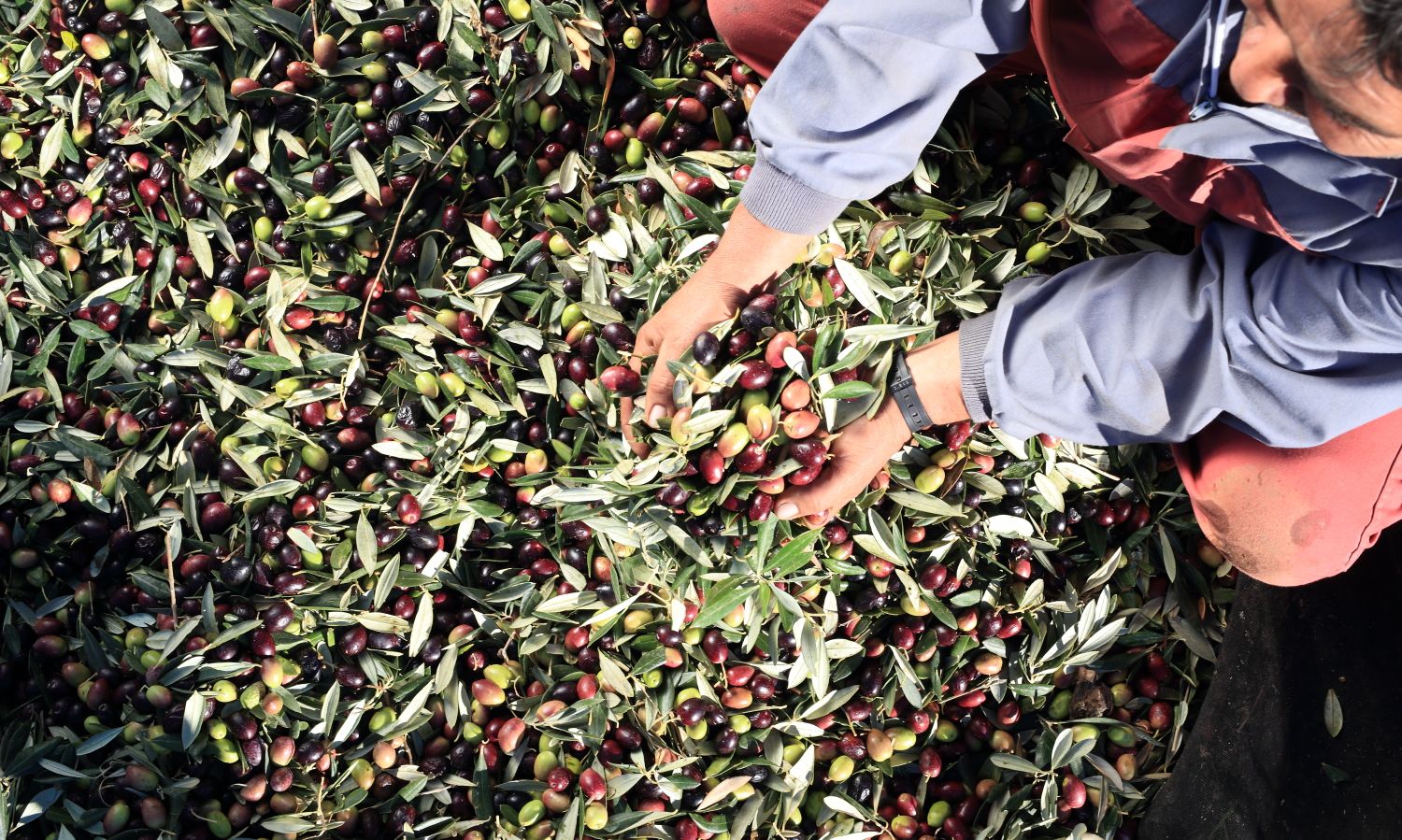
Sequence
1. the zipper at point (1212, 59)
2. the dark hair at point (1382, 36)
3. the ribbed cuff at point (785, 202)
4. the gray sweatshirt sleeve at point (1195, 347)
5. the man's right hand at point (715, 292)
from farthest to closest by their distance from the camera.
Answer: the man's right hand at point (715, 292) → the ribbed cuff at point (785, 202) → the gray sweatshirt sleeve at point (1195, 347) → the zipper at point (1212, 59) → the dark hair at point (1382, 36)

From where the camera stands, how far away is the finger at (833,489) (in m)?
1.75

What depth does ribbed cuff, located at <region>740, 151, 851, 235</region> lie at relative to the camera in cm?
159

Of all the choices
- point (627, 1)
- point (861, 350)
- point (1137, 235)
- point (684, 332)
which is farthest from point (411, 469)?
point (1137, 235)

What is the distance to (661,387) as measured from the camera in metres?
1.73

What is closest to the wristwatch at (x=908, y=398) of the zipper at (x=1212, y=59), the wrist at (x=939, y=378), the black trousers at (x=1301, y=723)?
the wrist at (x=939, y=378)

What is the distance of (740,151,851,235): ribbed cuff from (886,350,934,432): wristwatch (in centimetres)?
30

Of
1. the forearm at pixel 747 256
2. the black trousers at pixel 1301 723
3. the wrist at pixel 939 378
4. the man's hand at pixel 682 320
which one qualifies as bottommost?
the black trousers at pixel 1301 723

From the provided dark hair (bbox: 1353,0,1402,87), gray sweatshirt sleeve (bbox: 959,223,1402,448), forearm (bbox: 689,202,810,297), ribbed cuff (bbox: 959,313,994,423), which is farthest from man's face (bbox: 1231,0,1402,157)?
forearm (bbox: 689,202,810,297)

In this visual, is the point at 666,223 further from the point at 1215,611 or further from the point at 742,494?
the point at 1215,611

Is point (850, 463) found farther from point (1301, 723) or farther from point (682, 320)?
point (1301, 723)

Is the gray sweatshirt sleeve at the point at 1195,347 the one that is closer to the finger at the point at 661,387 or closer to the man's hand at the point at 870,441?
the man's hand at the point at 870,441

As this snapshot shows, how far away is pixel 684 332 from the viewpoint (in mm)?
1752

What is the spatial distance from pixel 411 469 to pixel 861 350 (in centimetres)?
87

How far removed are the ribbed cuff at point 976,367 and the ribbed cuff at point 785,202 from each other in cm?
31
